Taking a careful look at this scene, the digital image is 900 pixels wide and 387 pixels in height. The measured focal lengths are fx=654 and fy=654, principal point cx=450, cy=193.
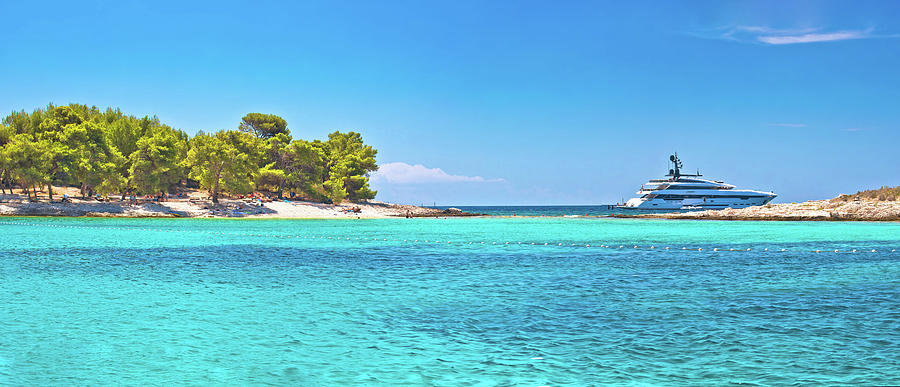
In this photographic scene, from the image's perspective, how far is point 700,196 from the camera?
128 metres

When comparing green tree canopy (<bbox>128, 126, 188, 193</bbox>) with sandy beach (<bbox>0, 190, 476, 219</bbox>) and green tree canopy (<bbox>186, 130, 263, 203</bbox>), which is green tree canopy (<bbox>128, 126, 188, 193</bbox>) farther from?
green tree canopy (<bbox>186, 130, 263, 203</bbox>)

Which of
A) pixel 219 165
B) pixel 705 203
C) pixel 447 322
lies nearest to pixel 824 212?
pixel 705 203

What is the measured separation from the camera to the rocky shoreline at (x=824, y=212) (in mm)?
72312

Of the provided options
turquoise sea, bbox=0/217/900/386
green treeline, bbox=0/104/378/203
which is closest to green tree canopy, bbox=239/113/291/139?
green treeline, bbox=0/104/378/203

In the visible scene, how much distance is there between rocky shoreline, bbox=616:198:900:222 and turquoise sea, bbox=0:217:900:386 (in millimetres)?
53638

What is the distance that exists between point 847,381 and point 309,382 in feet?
24.5

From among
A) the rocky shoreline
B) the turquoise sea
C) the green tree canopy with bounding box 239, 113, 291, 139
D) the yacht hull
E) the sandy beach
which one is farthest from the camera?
the yacht hull

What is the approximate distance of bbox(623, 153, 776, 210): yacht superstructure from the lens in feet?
420

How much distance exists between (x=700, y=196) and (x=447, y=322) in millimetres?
124729

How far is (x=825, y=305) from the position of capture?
1534 centimetres

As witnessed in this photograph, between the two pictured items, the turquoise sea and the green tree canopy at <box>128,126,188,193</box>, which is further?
the green tree canopy at <box>128,126,188,193</box>

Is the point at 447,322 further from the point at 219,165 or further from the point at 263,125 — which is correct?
the point at 263,125

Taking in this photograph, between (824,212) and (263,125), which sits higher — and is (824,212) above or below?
below

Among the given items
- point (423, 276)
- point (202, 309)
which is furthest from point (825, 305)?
point (202, 309)
